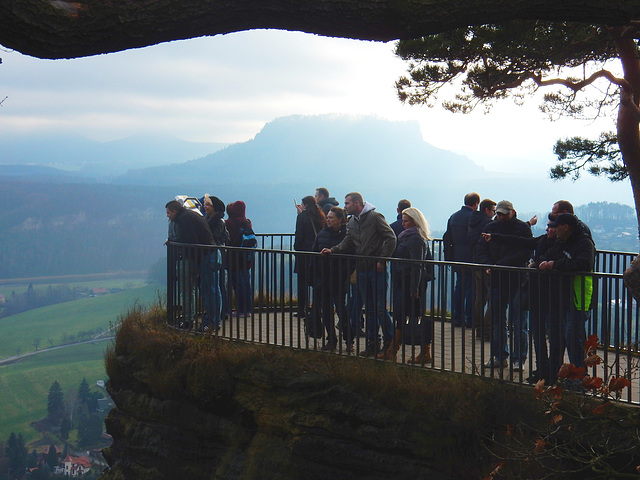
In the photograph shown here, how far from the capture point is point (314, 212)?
11945 mm

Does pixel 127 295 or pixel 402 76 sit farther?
pixel 127 295

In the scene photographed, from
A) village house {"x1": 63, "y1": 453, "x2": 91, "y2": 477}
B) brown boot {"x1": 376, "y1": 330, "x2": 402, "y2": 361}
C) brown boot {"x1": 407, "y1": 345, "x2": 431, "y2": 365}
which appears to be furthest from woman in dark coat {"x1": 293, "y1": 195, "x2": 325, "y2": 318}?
village house {"x1": 63, "y1": 453, "x2": 91, "y2": 477}

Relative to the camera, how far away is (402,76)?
13.2 m

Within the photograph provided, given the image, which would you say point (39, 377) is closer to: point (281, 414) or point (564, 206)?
point (281, 414)

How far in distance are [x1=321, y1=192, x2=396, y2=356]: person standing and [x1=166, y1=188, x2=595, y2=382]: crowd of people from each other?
1cm

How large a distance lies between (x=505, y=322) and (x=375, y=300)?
1.57 meters

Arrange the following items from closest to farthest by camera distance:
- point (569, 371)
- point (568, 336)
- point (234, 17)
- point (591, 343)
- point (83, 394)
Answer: point (234, 17) < point (569, 371) < point (591, 343) < point (568, 336) < point (83, 394)

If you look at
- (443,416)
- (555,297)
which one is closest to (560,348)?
(555,297)

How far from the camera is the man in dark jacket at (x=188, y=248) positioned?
36.1ft

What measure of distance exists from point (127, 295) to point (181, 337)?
19321cm

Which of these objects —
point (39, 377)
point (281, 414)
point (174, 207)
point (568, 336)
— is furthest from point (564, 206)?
point (39, 377)

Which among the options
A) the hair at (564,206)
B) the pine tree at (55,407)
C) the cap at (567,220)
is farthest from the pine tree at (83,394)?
the cap at (567,220)

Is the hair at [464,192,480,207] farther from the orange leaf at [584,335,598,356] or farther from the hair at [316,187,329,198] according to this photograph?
the orange leaf at [584,335,598,356]

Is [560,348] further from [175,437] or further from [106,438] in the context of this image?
[106,438]
